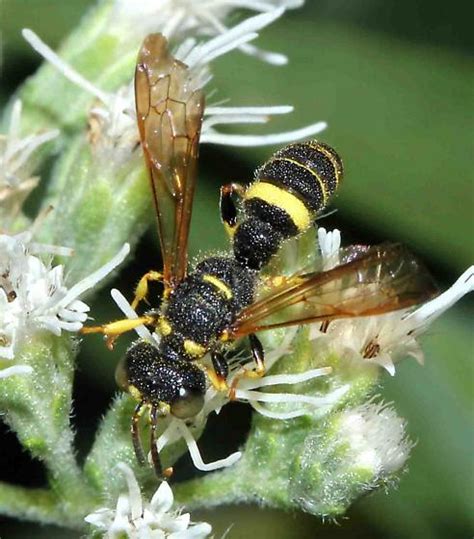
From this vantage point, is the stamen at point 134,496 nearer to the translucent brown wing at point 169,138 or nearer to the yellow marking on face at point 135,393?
the yellow marking on face at point 135,393

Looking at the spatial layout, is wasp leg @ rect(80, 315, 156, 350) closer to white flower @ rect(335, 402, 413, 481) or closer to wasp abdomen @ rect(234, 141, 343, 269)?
wasp abdomen @ rect(234, 141, 343, 269)

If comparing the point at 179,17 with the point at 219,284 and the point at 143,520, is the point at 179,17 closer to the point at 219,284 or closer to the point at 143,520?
the point at 219,284

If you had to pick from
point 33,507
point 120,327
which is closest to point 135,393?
point 120,327

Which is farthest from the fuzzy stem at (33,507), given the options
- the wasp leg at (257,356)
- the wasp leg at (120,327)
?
the wasp leg at (257,356)

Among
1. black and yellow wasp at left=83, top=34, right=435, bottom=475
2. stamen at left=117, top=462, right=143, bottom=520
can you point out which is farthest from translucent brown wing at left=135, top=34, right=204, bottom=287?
stamen at left=117, top=462, right=143, bottom=520

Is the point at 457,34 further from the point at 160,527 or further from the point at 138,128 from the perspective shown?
the point at 160,527

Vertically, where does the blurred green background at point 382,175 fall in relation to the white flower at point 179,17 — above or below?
below
